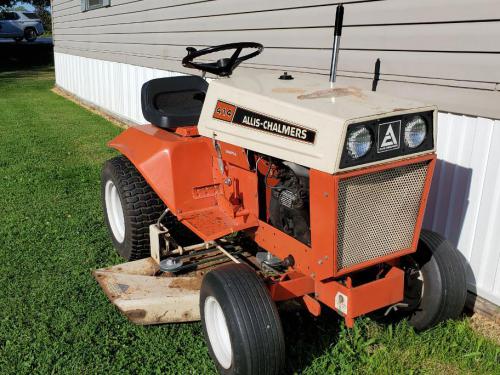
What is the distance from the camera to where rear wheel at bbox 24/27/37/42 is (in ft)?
104

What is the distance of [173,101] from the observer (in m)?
3.70

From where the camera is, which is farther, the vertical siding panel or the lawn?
the vertical siding panel

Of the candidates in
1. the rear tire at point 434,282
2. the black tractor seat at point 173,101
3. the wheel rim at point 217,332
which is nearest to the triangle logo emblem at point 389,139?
the rear tire at point 434,282

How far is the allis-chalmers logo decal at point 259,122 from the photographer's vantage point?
7.34 feet

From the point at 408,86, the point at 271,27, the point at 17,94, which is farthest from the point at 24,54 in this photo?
the point at 408,86

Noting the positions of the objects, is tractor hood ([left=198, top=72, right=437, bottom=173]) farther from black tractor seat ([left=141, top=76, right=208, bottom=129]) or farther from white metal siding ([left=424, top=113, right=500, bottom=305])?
white metal siding ([left=424, top=113, right=500, bottom=305])

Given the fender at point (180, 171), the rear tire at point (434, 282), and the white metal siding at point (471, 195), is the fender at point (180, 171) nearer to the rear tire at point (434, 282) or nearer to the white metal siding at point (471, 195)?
the rear tire at point (434, 282)

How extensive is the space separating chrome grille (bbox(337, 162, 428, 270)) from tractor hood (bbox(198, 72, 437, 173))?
11cm

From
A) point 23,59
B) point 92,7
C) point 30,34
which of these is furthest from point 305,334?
point 30,34

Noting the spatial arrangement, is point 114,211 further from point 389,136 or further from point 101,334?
point 389,136

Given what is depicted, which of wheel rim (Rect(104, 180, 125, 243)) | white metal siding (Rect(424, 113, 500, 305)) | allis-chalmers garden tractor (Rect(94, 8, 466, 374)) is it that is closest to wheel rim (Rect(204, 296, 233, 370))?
allis-chalmers garden tractor (Rect(94, 8, 466, 374))

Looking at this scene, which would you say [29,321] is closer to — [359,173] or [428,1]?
[359,173]

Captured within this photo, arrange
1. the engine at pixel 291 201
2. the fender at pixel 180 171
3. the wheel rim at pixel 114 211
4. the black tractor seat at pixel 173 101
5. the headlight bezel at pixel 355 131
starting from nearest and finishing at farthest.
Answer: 1. the headlight bezel at pixel 355 131
2. the engine at pixel 291 201
3. the fender at pixel 180 171
4. the black tractor seat at pixel 173 101
5. the wheel rim at pixel 114 211

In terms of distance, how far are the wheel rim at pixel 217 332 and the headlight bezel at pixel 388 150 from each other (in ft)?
3.01
